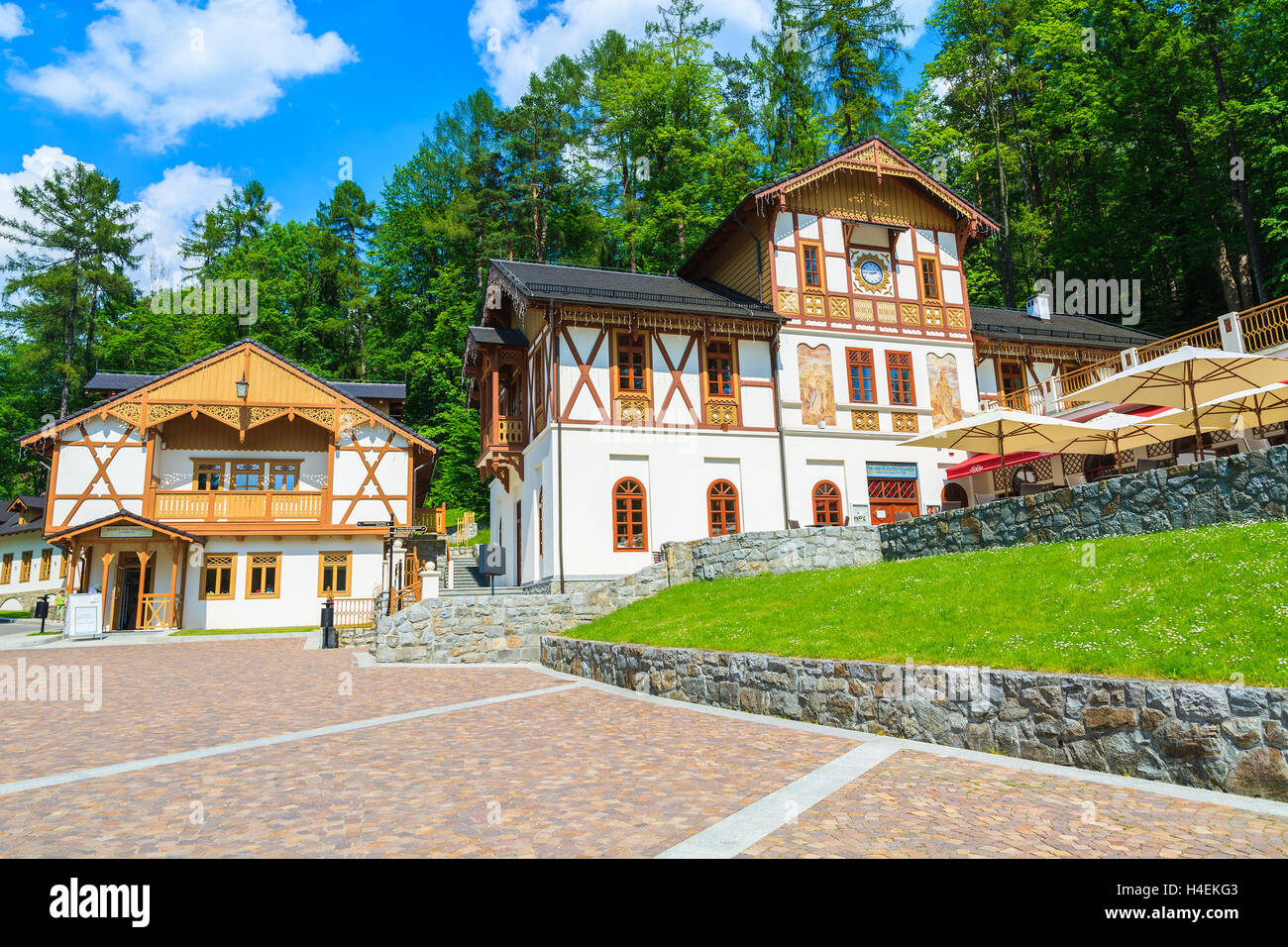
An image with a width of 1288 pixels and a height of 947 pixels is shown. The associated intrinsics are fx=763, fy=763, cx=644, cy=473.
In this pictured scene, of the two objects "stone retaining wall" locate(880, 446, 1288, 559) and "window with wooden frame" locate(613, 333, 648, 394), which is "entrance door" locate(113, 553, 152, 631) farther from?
"stone retaining wall" locate(880, 446, 1288, 559)

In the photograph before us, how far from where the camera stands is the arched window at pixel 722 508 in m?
22.4

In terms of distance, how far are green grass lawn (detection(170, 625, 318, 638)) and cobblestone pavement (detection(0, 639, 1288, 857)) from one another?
15867 millimetres

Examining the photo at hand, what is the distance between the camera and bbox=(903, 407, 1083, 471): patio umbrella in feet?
53.6

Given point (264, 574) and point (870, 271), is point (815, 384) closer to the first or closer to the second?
point (870, 271)

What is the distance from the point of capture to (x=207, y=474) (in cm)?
2980

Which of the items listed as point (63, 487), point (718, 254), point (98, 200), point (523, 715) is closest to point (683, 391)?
point (718, 254)

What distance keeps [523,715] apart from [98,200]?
182 ft

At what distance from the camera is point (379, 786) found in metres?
6.17

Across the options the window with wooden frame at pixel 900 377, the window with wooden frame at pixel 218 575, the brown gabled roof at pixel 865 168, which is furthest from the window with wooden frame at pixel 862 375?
the window with wooden frame at pixel 218 575

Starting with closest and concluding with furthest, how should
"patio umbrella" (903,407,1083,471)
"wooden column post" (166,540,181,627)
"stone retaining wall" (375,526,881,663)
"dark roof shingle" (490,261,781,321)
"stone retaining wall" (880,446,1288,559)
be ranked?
1. "stone retaining wall" (880,446,1288,559)
2. "patio umbrella" (903,407,1083,471)
3. "stone retaining wall" (375,526,881,663)
4. "dark roof shingle" (490,261,781,321)
5. "wooden column post" (166,540,181,627)

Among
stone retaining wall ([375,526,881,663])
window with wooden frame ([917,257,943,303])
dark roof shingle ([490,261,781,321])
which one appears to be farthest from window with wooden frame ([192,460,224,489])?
window with wooden frame ([917,257,943,303])

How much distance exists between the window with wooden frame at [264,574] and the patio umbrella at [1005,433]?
925 inches

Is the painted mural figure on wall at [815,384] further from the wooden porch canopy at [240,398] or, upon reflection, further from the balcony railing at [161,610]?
the balcony railing at [161,610]
